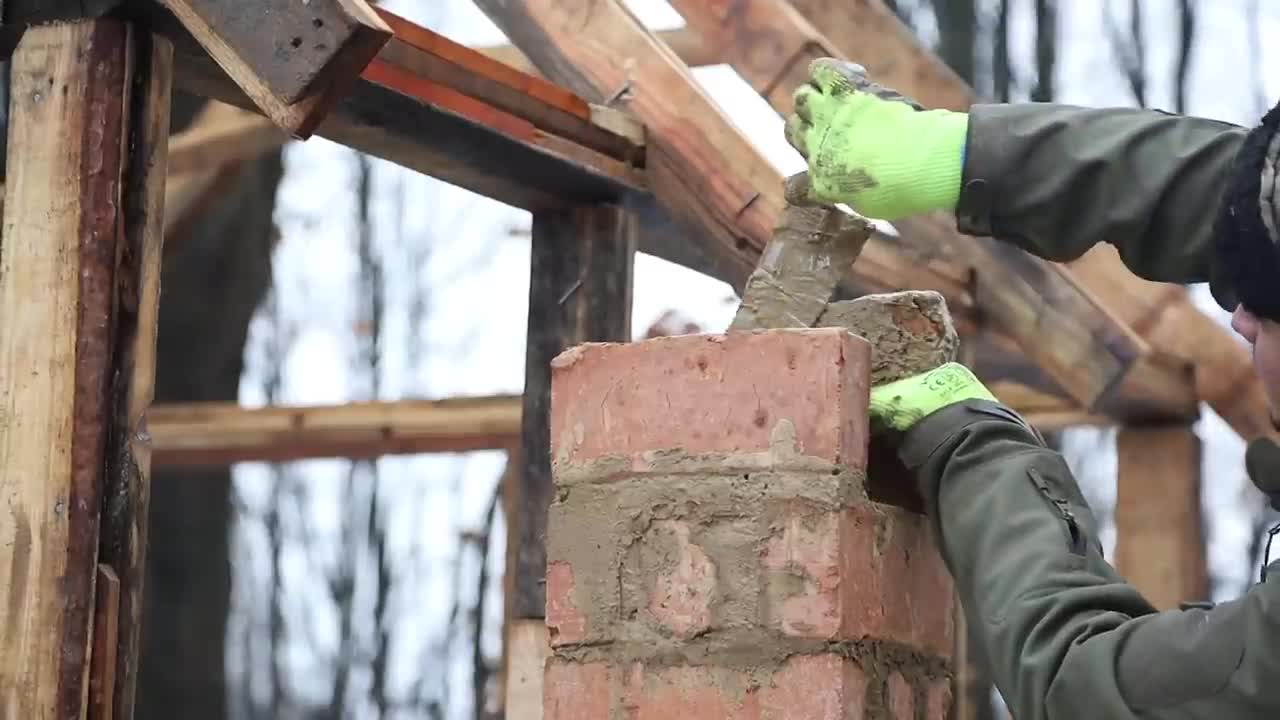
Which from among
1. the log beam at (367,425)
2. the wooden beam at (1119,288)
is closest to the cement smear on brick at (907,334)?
the wooden beam at (1119,288)

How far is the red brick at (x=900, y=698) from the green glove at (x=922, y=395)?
307mm

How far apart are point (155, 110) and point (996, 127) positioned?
1.55m

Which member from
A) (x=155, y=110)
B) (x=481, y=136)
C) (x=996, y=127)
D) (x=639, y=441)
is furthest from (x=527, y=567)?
(x=996, y=127)

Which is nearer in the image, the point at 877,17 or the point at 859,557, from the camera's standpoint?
the point at 859,557

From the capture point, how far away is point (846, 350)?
214 centimetres

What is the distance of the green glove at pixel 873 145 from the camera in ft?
6.17

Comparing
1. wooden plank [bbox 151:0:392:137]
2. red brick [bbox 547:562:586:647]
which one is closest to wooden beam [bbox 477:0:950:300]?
wooden plank [bbox 151:0:392:137]

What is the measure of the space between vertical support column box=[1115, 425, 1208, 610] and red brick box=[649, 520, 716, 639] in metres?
3.23

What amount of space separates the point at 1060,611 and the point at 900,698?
577 millimetres

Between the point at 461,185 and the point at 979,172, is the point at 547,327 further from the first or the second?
the point at 979,172

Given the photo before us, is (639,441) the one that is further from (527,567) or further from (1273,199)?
(527,567)

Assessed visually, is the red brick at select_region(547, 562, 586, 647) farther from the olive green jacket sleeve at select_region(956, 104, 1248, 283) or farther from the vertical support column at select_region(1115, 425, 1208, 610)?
the vertical support column at select_region(1115, 425, 1208, 610)

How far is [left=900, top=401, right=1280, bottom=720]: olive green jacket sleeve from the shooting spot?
1.55 meters

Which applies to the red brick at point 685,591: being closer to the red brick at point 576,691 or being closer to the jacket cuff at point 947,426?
the red brick at point 576,691
